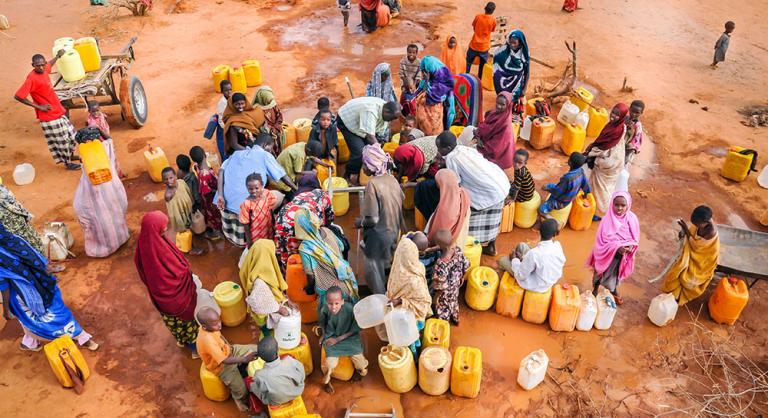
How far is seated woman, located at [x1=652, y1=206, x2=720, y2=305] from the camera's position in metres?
5.26

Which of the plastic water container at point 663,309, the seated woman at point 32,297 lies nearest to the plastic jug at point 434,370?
the plastic water container at point 663,309

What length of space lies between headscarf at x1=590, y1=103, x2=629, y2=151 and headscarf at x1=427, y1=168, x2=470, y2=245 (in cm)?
247

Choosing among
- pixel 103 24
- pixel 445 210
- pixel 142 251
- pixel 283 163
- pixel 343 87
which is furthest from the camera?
pixel 103 24

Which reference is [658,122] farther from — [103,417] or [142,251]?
[103,417]

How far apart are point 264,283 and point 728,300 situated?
4648 mm

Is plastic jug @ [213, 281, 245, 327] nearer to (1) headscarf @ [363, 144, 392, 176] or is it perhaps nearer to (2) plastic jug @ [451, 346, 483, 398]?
(1) headscarf @ [363, 144, 392, 176]

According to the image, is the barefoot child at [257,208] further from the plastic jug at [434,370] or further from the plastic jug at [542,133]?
the plastic jug at [542,133]

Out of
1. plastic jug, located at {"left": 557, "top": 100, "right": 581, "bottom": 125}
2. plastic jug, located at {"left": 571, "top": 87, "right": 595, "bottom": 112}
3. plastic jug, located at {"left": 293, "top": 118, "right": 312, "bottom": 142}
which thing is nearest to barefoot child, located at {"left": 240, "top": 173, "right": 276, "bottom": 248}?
plastic jug, located at {"left": 293, "top": 118, "right": 312, "bottom": 142}

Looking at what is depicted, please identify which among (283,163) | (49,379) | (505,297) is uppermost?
(283,163)

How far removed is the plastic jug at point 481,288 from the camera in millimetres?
5578

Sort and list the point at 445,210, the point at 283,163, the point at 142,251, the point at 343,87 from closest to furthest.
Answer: the point at 142,251, the point at 445,210, the point at 283,163, the point at 343,87

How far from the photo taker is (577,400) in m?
4.91

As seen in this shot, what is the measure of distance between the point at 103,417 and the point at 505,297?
155 inches

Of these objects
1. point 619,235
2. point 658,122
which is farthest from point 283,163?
point 658,122
